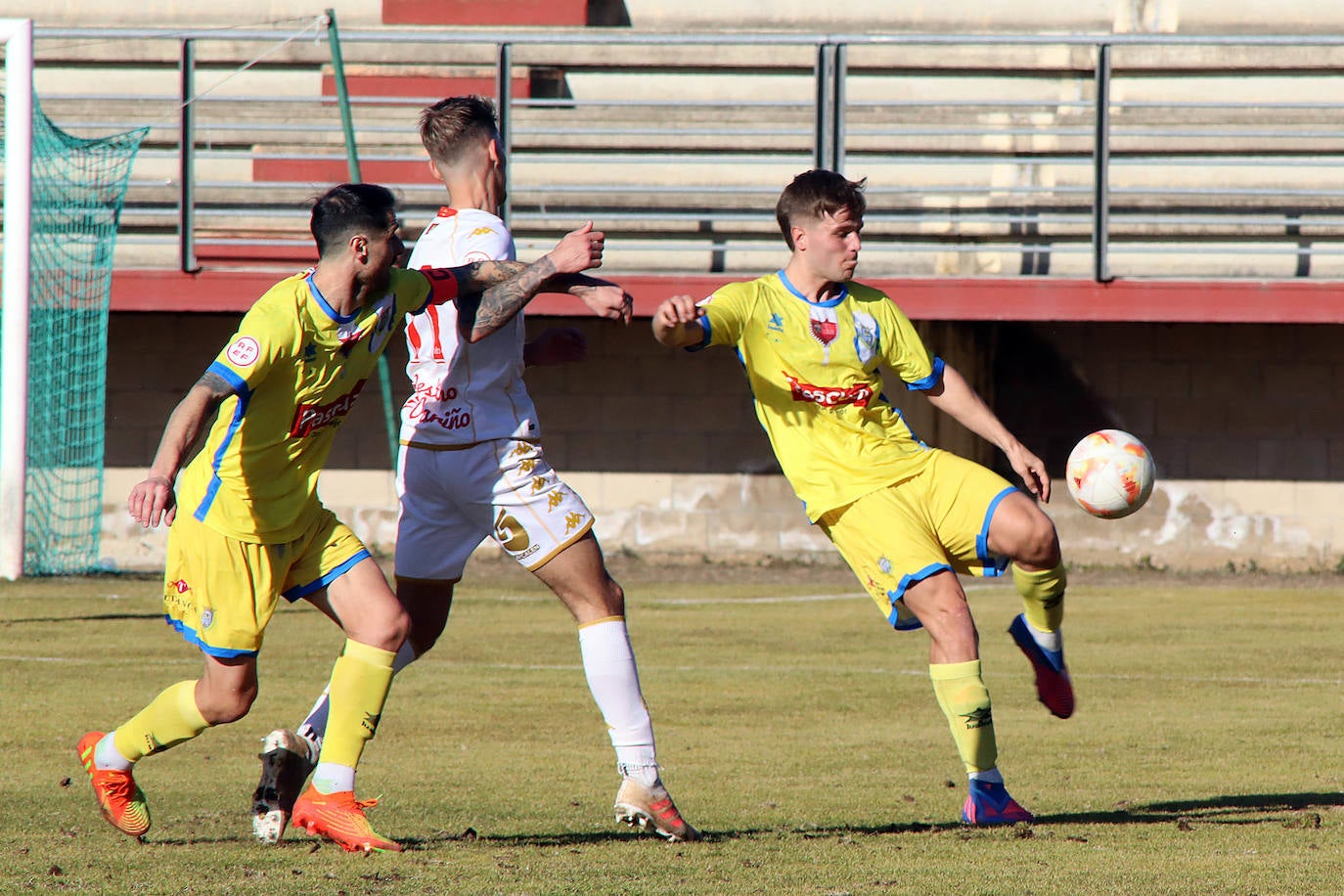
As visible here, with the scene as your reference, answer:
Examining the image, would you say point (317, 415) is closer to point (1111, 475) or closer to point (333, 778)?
point (333, 778)

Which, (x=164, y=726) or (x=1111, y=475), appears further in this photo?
(x=1111, y=475)

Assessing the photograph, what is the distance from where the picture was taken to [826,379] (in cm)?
593

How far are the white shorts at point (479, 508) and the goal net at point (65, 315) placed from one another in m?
9.86

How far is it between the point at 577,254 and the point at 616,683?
4.28ft

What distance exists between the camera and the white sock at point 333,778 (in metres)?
5.07

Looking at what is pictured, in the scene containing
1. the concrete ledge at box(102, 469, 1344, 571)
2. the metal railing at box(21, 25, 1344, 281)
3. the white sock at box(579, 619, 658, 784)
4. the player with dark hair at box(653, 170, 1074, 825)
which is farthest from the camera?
the metal railing at box(21, 25, 1344, 281)

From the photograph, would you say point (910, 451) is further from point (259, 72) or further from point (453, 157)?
point (259, 72)

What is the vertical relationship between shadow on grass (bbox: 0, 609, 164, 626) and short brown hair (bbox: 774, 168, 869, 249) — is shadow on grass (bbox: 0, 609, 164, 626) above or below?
below

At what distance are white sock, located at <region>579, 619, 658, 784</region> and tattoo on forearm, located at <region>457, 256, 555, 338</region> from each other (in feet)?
3.18

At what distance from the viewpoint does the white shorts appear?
548 cm

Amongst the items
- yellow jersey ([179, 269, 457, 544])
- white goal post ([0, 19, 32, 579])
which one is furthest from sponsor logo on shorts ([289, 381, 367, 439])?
white goal post ([0, 19, 32, 579])

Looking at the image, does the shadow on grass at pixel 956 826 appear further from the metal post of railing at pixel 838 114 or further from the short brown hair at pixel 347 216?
Answer: the metal post of railing at pixel 838 114

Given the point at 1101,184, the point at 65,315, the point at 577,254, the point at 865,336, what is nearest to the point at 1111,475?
Result: the point at 865,336

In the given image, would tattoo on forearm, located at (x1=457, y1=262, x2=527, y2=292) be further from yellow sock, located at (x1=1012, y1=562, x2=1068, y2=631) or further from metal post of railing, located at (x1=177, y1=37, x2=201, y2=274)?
metal post of railing, located at (x1=177, y1=37, x2=201, y2=274)
